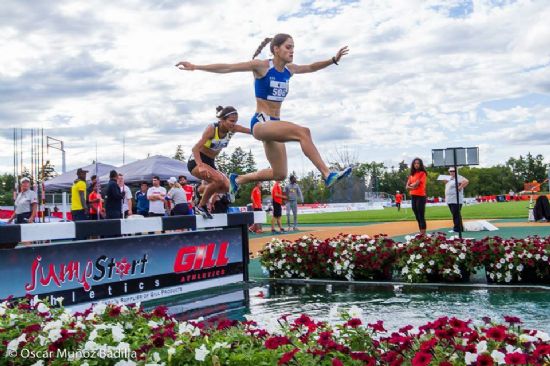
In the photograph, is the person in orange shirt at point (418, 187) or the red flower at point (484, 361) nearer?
the red flower at point (484, 361)

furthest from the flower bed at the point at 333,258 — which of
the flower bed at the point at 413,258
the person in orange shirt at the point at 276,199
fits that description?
the person in orange shirt at the point at 276,199

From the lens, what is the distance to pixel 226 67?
6.52 metres

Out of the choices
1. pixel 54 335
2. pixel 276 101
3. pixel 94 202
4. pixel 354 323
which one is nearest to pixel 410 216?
pixel 94 202

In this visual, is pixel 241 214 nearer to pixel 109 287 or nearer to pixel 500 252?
pixel 109 287

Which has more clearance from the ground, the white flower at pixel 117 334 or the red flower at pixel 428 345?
the red flower at pixel 428 345

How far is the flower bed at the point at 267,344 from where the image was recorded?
121 inches

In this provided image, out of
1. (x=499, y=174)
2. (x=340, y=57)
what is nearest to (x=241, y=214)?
(x=340, y=57)

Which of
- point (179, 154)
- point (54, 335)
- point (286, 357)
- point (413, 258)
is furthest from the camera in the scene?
point (179, 154)

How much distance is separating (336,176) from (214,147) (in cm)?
296

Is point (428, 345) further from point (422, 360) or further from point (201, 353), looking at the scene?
point (201, 353)

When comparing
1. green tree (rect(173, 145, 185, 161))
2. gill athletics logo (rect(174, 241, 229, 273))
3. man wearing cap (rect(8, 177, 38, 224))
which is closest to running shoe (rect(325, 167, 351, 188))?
gill athletics logo (rect(174, 241, 229, 273))

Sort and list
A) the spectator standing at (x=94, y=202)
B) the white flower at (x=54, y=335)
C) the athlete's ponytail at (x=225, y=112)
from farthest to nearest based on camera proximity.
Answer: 1. the spectator standing at (x=94, y=202)
2. the athlete's ponytail at (x=225, y=112)
3. the white flower at (x=54, y=335)

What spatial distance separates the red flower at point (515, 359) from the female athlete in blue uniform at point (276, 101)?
3.41 m

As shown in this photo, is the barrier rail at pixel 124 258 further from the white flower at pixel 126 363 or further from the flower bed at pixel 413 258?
the white flower at pixel 126 363
